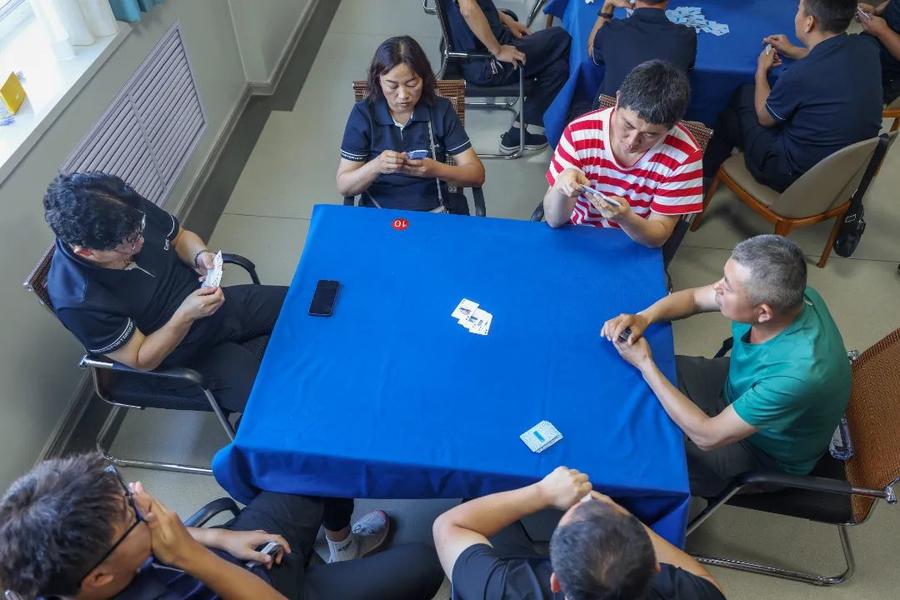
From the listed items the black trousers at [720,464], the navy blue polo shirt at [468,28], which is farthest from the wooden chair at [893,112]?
the black trousers at [720,464]

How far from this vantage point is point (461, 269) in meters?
2.23

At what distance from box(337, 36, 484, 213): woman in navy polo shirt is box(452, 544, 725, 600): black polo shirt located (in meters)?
1.58

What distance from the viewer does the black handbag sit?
296 centimetres

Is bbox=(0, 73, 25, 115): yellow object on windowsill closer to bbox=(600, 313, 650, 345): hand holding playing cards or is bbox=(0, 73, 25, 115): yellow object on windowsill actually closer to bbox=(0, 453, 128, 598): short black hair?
bbox=(0, 453, 128, 598): short black hair

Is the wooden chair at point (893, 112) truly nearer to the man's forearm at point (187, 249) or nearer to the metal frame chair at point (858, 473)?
the metal frame chair at point (858, 473)

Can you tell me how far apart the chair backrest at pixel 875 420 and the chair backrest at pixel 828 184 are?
1.03 metres

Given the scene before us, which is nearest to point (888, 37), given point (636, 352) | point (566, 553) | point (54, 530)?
point (636, 352)

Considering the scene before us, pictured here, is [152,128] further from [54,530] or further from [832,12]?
[832,12]

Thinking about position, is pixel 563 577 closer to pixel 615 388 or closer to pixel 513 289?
pixel 615 388

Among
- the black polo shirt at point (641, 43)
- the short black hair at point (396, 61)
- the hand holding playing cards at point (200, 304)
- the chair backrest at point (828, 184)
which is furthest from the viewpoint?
the black polo shirt at point (641, 43)

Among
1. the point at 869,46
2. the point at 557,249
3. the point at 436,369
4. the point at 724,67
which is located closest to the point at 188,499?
the point at 436,369

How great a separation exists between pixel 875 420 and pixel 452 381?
1384 mm

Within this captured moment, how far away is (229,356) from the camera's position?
7.84 feet

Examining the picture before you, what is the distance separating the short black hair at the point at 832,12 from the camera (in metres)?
2.93
